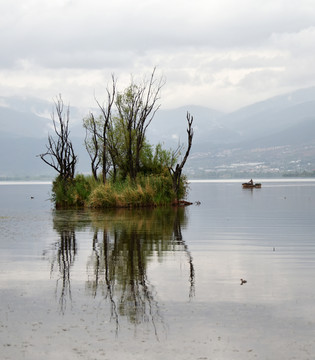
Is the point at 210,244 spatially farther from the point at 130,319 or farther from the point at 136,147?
the point at 136,147

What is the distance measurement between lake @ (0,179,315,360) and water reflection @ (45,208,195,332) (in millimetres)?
25

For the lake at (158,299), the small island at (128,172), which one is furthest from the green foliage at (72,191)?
the lake at (158,299)

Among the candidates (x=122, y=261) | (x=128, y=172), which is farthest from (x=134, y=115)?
(x=122, y=261)

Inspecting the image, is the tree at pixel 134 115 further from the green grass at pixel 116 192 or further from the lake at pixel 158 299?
the lake at pixel 158 299

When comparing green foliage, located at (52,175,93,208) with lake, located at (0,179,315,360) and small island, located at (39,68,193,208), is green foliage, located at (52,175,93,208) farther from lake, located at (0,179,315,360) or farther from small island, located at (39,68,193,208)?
lake, located at (0,179,315,360)

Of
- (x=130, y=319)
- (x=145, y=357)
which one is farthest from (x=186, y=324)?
(x=145, y=357)

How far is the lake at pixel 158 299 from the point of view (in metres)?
7.20

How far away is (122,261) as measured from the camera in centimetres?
1408

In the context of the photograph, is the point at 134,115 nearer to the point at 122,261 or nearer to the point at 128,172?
the point at 128,172

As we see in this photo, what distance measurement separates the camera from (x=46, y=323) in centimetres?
825

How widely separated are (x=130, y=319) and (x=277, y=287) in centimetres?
328

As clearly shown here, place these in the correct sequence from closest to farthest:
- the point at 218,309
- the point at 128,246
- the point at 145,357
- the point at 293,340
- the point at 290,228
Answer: the point at 145,357, the point at 293,340, the point at 218,309, the point at 128,246, the point at 290,228

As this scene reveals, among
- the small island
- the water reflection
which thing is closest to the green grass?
the small island

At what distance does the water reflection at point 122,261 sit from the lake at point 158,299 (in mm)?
25
